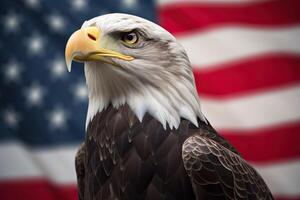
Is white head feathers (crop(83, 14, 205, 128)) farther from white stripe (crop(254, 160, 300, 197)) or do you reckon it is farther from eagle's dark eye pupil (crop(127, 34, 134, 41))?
white stripe (crop(254, 160, 300, 197))

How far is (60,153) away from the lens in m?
3.34

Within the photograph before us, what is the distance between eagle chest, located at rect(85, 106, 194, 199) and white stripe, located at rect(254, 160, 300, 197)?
1.90 meters

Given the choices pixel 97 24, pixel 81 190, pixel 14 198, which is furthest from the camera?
pixel 14 198

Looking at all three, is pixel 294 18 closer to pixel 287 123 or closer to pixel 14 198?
pixel 287 123

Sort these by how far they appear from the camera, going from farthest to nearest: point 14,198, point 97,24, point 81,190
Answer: point 14,198
point 81,190
point 97,24

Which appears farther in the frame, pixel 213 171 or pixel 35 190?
pixel 35 190

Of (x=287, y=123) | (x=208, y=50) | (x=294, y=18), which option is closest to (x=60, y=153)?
(x=208, y=50)

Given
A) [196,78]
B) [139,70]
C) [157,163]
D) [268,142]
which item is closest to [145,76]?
[139,70]

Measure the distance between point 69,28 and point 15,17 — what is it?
327 millimetres

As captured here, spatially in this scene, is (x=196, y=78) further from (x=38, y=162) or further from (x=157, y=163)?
(x=157, y=163)

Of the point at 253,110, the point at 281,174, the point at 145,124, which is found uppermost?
the point at 145,124

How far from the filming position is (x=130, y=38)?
1572mm

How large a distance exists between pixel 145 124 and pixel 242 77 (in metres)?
1.90

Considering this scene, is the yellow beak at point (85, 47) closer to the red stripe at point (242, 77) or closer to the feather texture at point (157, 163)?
the feather texture at point (157, 163)
